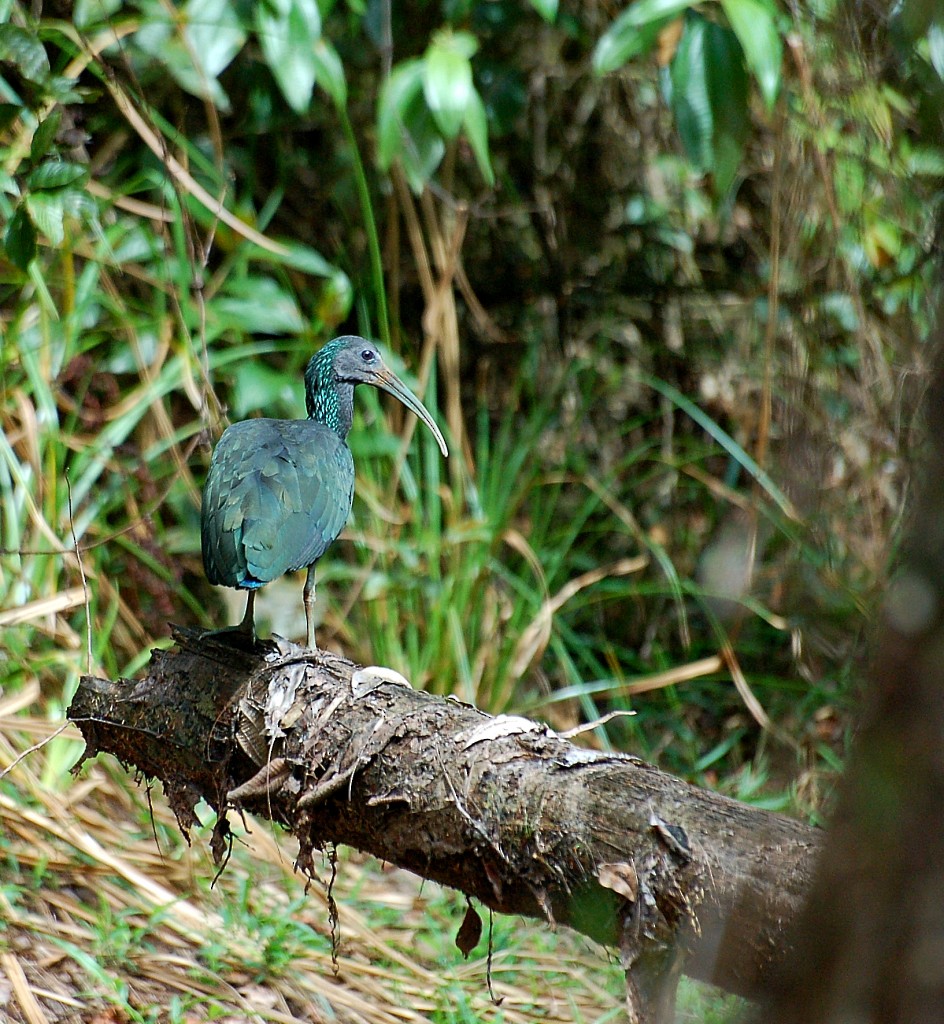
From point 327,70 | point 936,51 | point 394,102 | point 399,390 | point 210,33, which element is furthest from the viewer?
point 210,33

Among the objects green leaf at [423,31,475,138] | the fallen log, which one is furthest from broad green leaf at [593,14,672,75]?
the fallen log

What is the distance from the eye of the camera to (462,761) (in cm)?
218

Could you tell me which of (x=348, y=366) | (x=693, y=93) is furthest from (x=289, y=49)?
(x=693, y=93)

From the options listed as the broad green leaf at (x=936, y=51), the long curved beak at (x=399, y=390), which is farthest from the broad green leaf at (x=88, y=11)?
the broad green leaf at (x=936, y=51)

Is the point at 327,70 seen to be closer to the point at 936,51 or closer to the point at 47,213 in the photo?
the point at 47,213

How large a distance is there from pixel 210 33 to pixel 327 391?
4.76 feet

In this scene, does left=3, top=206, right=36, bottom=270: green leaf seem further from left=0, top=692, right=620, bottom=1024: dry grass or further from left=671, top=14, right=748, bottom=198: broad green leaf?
left=671, top=14, right=748, bottom=198: broad green leaf

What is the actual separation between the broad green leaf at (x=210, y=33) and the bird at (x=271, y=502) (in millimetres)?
1533

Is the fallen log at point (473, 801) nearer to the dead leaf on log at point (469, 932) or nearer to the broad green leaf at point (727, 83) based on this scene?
the dead leaf on log at point (469, 932)

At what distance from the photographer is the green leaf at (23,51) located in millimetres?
2412

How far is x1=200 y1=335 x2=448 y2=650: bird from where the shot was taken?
2543 mm

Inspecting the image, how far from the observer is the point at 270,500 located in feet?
8.64

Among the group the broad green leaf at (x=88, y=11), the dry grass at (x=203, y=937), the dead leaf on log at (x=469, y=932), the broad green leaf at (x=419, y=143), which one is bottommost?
the dry grass at (x=203, y=937)

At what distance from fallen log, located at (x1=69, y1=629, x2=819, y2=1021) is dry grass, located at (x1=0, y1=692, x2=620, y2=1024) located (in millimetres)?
599
